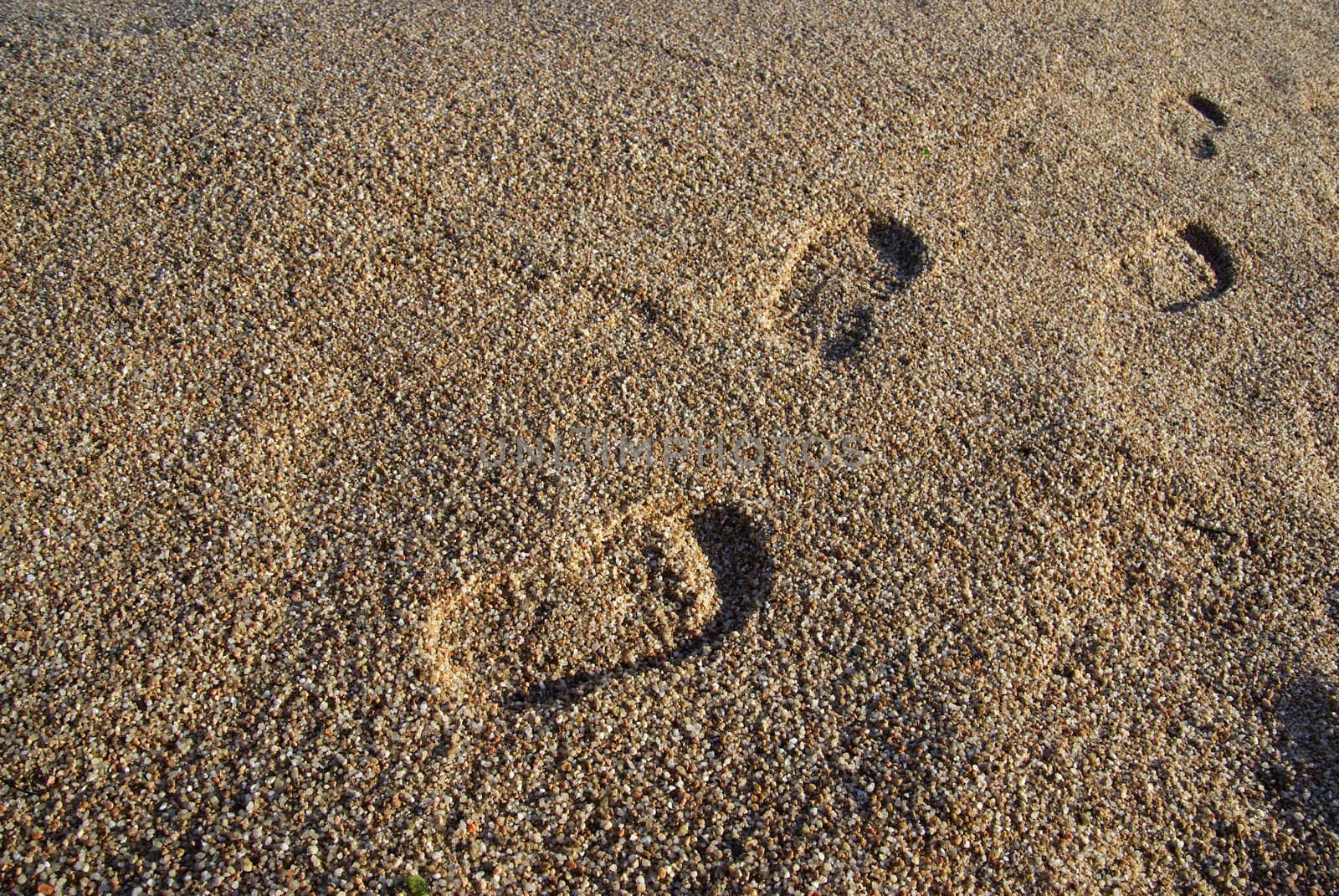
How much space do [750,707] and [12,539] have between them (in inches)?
98.6

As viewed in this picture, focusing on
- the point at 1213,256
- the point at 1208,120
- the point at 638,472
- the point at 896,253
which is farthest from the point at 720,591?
the point at 1208,120

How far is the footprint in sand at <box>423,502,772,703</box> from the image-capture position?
3086mm

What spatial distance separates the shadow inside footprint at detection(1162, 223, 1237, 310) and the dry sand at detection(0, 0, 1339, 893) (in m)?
0.03

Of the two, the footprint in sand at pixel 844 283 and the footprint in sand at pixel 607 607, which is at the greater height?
the footprint in sand at pixel 844 283

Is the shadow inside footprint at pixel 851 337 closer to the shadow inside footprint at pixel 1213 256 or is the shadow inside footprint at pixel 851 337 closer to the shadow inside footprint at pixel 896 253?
the shadow inside footprint at pixel 896 253

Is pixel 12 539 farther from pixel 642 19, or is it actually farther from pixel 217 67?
pixel 642 19

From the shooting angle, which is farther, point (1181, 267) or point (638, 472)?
point (1181, 267)

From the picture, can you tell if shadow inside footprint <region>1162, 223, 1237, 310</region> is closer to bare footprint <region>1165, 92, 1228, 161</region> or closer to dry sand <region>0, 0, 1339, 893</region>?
dry sand <region>0, 0, 1339, 893</region>

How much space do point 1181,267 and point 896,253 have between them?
1556mm

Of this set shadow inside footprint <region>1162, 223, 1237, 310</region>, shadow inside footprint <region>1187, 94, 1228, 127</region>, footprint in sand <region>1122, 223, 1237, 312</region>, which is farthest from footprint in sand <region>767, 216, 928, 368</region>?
shadow inside footprint <region>1187, 94, 1228, 127</region>

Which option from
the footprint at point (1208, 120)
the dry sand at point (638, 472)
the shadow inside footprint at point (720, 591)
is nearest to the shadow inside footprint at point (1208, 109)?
the footprint at point (1208, 120)

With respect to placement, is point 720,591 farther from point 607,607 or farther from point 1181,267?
point 1181,267

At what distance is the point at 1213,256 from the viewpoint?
5.02 meters

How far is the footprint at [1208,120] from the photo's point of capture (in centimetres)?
559
